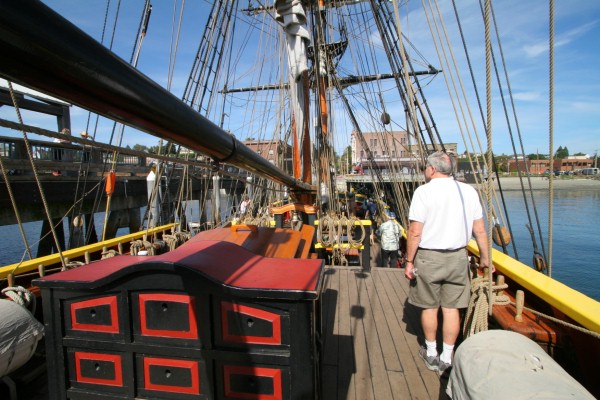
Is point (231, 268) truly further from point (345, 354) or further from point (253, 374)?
point (345, 354)

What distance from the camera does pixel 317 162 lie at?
807 cm

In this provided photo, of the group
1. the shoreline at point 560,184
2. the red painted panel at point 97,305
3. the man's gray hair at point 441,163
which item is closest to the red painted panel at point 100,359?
the red painted panel at point 97,305

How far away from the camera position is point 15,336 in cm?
189

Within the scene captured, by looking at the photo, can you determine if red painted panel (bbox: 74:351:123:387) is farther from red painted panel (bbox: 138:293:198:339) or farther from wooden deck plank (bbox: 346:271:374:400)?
wooden deck plank (bbox: 346:271:374:400)

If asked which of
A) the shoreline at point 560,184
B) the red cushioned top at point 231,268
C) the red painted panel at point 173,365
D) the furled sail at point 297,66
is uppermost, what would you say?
the furled sail at point 297,66

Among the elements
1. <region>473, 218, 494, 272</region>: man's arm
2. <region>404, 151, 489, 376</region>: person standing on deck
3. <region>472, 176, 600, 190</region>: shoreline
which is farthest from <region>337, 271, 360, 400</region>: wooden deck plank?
<region>472, 176, 600, 190</region>: shoreline

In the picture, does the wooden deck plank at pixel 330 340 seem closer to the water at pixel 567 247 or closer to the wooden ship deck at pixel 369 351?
the wooden ship deck at pixel 369 351

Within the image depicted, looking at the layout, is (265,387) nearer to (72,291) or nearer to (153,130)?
(72,291)

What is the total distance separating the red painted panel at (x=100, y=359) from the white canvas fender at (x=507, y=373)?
1619 mm

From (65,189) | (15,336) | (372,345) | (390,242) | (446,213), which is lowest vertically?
(372,345)

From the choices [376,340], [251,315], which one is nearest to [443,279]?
[376,340]

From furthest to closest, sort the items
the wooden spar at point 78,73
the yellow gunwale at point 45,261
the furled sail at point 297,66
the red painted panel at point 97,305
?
the furled sail at point 297,66, the yellow gunwale at point 45,261, the red painted panel at point 97,305, the wooden spar at point 78,73

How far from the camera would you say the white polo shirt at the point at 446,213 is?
2.24m

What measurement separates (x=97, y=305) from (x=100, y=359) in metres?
0.29
